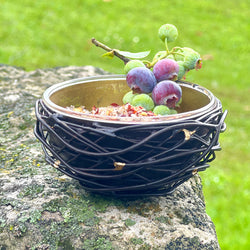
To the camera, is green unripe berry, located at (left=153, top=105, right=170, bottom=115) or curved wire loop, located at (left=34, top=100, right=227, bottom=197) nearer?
curved wire loop, located at (left=34, top=100, right=227, bottom=197)

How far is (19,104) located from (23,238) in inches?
49.5

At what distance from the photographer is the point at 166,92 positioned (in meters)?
1.50

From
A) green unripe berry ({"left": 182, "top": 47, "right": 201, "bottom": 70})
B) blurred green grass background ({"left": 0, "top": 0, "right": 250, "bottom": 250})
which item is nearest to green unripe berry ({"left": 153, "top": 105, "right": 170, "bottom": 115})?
green unripe berry ({"left": 182, "top": 47, "right": 201, "bottom": 70})

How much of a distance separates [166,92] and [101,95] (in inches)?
18.1

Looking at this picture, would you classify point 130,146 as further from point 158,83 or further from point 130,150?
point 158,83

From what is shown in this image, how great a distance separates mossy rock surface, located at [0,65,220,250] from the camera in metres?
1.41

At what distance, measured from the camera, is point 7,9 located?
7.97 metres

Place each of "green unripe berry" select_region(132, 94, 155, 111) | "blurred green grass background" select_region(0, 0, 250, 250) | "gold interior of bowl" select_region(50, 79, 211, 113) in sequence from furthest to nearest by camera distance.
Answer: "blurred green grass background" select_region(0, 0, 250, 250) → "gold interior of bowl" select_region(50, 79, 211, 113) → "green unripe berry" select_region(132, 94, 155, 111)

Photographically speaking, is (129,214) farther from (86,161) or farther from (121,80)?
(121,80)

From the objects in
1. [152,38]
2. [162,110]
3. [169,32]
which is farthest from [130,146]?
[152,38]

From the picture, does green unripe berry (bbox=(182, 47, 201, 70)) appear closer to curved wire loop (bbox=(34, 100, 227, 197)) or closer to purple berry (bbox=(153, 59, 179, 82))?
purple berry (bbox=(153, 59, 179, 82))

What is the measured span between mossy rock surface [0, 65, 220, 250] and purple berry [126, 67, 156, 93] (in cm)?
47

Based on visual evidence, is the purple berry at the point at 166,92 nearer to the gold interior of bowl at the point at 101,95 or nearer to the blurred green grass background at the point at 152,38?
the gold interior of bowl at the point at 101,95

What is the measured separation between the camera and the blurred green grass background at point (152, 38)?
5.76 meters
